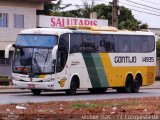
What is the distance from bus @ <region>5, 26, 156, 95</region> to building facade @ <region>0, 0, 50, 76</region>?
15.6 m

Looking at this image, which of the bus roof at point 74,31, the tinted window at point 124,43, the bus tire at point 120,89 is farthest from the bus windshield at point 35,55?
the bus tire at point 120,89

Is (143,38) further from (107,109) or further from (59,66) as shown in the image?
(107,109)

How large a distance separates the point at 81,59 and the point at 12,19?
1921 cm

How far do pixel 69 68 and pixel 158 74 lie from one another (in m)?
33.0

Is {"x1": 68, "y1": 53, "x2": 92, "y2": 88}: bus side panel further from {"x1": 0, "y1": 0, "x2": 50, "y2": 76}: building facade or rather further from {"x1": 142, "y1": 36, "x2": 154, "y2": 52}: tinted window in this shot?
{"x1": 0, "y1": 0, "x2": 50, "y2": 76}: building facade

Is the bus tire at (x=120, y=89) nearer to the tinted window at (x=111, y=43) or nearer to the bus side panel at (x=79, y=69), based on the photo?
the tinted window at (x=111, y=43)

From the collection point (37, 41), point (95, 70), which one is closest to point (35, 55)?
point (37, 41)

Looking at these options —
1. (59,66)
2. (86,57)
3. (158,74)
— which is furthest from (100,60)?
(158,74)

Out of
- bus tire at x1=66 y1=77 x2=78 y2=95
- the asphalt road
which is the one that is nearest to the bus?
bus tire at x1=66 y1=77 x2=78 y2=95

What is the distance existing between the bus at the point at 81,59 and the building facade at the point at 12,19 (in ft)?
51.2

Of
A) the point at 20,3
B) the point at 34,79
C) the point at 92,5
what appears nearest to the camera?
the point at 34,79

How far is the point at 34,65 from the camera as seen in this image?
29.2 m

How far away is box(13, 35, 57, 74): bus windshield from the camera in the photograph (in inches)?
1150

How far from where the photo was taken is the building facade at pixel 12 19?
48.5 meters
